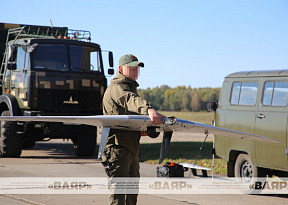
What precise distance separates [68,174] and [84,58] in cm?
500

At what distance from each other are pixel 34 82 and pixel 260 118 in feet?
A: 24.1

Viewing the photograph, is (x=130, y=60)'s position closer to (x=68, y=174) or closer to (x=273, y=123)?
(x=273, y=123)

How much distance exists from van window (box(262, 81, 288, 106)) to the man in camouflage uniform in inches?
166

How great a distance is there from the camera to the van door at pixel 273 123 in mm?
8633

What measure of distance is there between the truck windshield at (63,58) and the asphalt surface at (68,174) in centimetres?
261

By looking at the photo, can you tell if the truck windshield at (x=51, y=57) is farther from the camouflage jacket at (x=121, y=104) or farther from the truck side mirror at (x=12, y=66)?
the camouflage jacket at (x=121, y=104)

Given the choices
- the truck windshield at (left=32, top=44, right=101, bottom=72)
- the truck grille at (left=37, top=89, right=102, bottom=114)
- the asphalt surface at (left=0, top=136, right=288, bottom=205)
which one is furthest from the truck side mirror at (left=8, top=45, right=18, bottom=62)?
the asphalt surface at (left=0, top=136, right=288, bottom=205)

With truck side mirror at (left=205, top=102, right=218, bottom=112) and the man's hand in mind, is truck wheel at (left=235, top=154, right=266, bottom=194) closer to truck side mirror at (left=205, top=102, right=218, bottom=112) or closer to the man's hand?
Answer: truck side mirror at (left=205, top=102, right=218, bottom=112)

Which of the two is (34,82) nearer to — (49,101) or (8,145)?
(49,101)

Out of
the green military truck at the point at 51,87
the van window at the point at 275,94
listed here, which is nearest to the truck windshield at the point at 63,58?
the green military truck at the point at 51,87

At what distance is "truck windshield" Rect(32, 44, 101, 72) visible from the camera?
14.7 meters

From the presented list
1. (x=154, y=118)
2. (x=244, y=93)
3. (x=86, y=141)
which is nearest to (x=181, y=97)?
(x=86, y=141)

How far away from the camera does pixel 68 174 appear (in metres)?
11.4

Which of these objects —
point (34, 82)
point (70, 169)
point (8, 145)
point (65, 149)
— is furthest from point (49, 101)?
point (65, 149)
